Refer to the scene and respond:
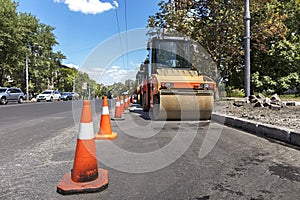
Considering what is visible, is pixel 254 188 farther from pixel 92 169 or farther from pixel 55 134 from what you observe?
pixel 55 134

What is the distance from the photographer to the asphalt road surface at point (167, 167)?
2.52 metres

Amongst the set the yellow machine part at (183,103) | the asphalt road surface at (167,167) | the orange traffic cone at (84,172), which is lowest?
the asphalt road surface at (167,167)

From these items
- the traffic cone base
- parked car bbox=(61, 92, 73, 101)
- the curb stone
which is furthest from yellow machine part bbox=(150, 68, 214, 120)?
parked car bbox=(61, 92, 73, 101)

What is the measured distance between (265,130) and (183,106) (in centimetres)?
265

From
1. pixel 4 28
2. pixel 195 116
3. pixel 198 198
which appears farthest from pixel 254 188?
pixel 4 28

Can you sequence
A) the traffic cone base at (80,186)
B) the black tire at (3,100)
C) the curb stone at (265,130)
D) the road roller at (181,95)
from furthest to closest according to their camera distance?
the black tire at (3,100) → the road roller at (181,95) → the curb stone at (265,130) → the traffic cone base at (80,186)

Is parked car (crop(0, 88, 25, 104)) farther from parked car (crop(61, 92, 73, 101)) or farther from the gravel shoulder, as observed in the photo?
the gravel shoulder

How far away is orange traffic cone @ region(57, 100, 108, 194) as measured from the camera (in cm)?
252

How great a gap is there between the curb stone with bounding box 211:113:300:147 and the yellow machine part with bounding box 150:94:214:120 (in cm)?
67

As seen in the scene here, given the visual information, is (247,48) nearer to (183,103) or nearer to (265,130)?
→ (183,103)

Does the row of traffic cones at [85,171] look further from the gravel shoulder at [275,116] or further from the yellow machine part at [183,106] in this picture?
the yellow machine part at [183,106]

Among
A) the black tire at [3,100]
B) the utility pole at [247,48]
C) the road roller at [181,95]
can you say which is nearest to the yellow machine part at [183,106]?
the road roller at [181,95]

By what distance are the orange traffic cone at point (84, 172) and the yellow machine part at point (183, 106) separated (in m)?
4.55

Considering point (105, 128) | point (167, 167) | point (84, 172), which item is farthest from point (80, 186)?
point (105, 128)
